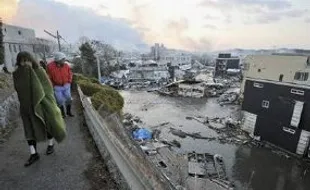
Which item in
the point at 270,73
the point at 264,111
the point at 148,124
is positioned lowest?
the point at 148,124

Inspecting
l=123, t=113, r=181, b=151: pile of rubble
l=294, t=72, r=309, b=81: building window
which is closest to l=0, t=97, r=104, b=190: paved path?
l=123, t=113, r=181, b=151: pile of rubble

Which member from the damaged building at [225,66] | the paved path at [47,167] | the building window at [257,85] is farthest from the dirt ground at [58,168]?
the damaged building at [225,66]

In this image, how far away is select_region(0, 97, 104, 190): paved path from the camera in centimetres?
337

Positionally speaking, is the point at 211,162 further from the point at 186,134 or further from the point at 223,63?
the point at 223,63

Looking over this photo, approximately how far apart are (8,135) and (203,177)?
11.9 meters

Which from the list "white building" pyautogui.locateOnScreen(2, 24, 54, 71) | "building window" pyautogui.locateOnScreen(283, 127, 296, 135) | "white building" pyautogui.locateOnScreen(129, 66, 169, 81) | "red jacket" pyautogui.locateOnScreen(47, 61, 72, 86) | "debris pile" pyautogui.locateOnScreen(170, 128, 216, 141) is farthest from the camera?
"white building" pyautogui.locateOnScreen(129, 66, 169, 81)

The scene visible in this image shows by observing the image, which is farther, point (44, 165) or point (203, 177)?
point (203, 177)

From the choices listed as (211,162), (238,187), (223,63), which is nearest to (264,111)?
(211,162)

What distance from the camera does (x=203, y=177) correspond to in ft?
46.9

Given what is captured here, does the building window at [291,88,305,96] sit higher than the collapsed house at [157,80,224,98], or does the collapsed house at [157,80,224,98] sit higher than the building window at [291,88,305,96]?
the building window at [291,88,305,96]

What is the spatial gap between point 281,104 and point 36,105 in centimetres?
2072

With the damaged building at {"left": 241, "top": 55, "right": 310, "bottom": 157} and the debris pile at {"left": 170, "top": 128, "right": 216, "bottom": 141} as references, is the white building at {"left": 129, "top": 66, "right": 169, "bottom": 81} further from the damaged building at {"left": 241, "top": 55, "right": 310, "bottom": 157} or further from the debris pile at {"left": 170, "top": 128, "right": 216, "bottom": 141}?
the damaged building at {"left": 241, "top": 55, "right": 310, "bottom": 157}

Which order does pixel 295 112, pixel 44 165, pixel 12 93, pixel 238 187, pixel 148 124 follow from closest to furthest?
pixel 44 165 < pixel 12 93 < pixel 238 187 < pixel 295 112 < pixel 148 124

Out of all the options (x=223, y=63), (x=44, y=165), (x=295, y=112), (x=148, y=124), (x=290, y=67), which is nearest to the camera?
(x=44, y=165)
